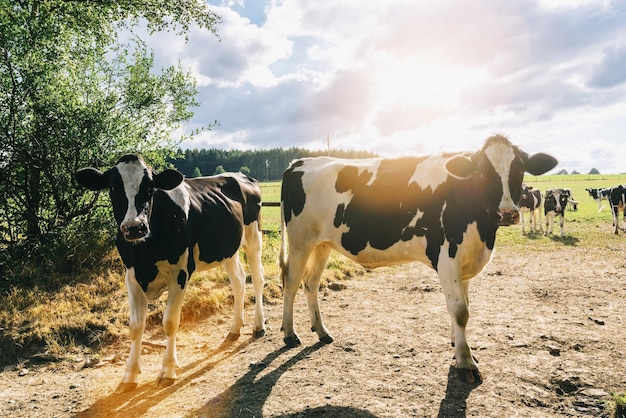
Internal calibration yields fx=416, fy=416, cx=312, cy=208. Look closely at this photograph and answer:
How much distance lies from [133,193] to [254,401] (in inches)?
Result: 98.0

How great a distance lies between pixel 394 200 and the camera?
534 cm

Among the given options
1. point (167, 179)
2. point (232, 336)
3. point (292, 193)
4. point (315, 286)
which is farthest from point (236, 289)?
point (167, 179)

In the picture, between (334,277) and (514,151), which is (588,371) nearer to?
(514,151)

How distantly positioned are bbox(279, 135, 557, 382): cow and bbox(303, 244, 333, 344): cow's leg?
0.05 ft

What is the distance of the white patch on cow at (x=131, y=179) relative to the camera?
4.26m

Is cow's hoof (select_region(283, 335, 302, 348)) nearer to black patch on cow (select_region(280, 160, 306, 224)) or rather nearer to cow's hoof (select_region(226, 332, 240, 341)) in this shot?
cow's hoof (select_region(226, 332, 240, 341))

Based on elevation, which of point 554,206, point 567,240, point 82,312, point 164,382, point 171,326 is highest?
point 554,206

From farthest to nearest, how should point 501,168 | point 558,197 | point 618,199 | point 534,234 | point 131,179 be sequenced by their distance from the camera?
point 618,199 → point 534,234 → point 558,197 → point 501,168 → point 131,179

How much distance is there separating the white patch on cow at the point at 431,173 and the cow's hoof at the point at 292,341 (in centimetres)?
271

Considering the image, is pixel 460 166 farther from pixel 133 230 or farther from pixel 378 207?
pixel 133 230

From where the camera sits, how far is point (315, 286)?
20.6 ft

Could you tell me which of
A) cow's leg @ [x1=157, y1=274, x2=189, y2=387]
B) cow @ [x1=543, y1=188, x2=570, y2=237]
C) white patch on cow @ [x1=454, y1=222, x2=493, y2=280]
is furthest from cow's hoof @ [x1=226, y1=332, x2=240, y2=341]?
cow @ [x1=543, y1=188, x2=570, y2=237]

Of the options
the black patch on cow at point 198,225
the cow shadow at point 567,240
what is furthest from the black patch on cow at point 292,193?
the cow shadow at point 567,240

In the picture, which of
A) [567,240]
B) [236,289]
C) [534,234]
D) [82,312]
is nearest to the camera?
[236,289]
